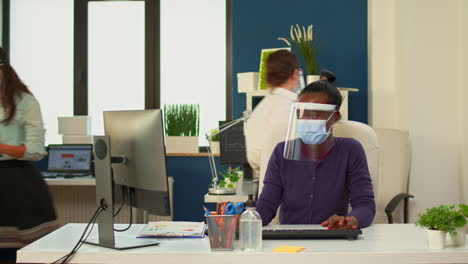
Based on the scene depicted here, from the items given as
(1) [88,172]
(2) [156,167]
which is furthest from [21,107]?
(1) [88,172]

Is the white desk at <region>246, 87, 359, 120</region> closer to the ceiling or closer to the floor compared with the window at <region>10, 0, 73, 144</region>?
closer to the floor

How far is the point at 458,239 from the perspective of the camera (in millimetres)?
1723

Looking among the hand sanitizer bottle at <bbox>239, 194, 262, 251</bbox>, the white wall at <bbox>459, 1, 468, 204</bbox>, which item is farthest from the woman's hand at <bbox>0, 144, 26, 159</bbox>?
the white wall at <bbox>459, 1, 468, 204</bbox>

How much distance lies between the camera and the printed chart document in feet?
6.35

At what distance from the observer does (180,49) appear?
5.30 metres

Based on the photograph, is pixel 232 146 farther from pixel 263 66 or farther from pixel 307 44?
pixel 307 44

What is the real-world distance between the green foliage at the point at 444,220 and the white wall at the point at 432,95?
8.10 ft

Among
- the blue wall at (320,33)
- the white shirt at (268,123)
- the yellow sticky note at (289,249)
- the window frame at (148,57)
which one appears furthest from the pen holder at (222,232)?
the window frame at (148,57)

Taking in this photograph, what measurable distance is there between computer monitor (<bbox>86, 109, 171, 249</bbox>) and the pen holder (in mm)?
161

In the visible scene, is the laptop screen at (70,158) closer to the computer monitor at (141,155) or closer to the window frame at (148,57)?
the window frame at (148,57)

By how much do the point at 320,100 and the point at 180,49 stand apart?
3265 mm

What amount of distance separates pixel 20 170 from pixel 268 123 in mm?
1222

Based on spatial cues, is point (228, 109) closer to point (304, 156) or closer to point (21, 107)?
point (21, 107)

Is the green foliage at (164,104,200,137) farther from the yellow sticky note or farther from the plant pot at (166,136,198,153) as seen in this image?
the yellow sticky note
